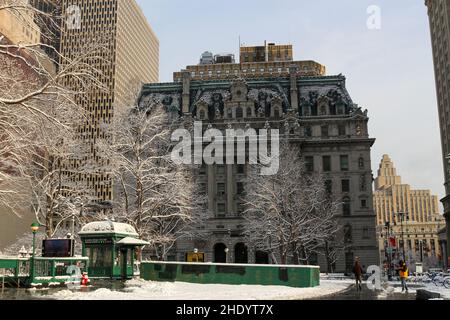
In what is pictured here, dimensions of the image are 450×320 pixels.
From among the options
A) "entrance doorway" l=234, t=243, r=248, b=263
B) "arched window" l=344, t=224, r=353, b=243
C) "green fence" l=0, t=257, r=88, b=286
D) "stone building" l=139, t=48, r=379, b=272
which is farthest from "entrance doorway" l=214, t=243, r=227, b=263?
"green fence" l=0, t=257, r=88, b=286

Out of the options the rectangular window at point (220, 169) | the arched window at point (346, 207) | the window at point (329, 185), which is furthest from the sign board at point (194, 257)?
the arched window at point (346, 207)

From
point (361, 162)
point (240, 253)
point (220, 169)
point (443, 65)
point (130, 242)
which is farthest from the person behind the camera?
point (443, 65)

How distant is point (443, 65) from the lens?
331ft

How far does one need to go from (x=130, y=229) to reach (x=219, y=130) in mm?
51480

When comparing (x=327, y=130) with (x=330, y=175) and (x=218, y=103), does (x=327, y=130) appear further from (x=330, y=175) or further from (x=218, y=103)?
(x=218, y=103)

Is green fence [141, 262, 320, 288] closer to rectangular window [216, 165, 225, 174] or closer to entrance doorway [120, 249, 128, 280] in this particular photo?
entrance doorway [120, 249, 128, 280]

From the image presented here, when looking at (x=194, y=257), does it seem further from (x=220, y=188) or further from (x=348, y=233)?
(x=348, y=233)

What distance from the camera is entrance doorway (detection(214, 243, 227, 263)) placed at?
3137 inches

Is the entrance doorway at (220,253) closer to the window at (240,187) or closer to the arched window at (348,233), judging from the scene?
the window at (240,187)

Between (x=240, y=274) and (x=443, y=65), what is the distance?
294 feet

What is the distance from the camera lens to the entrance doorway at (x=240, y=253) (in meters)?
79.4

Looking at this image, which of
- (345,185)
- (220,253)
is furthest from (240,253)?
(345,185)

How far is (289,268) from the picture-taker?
25828 millimetres
